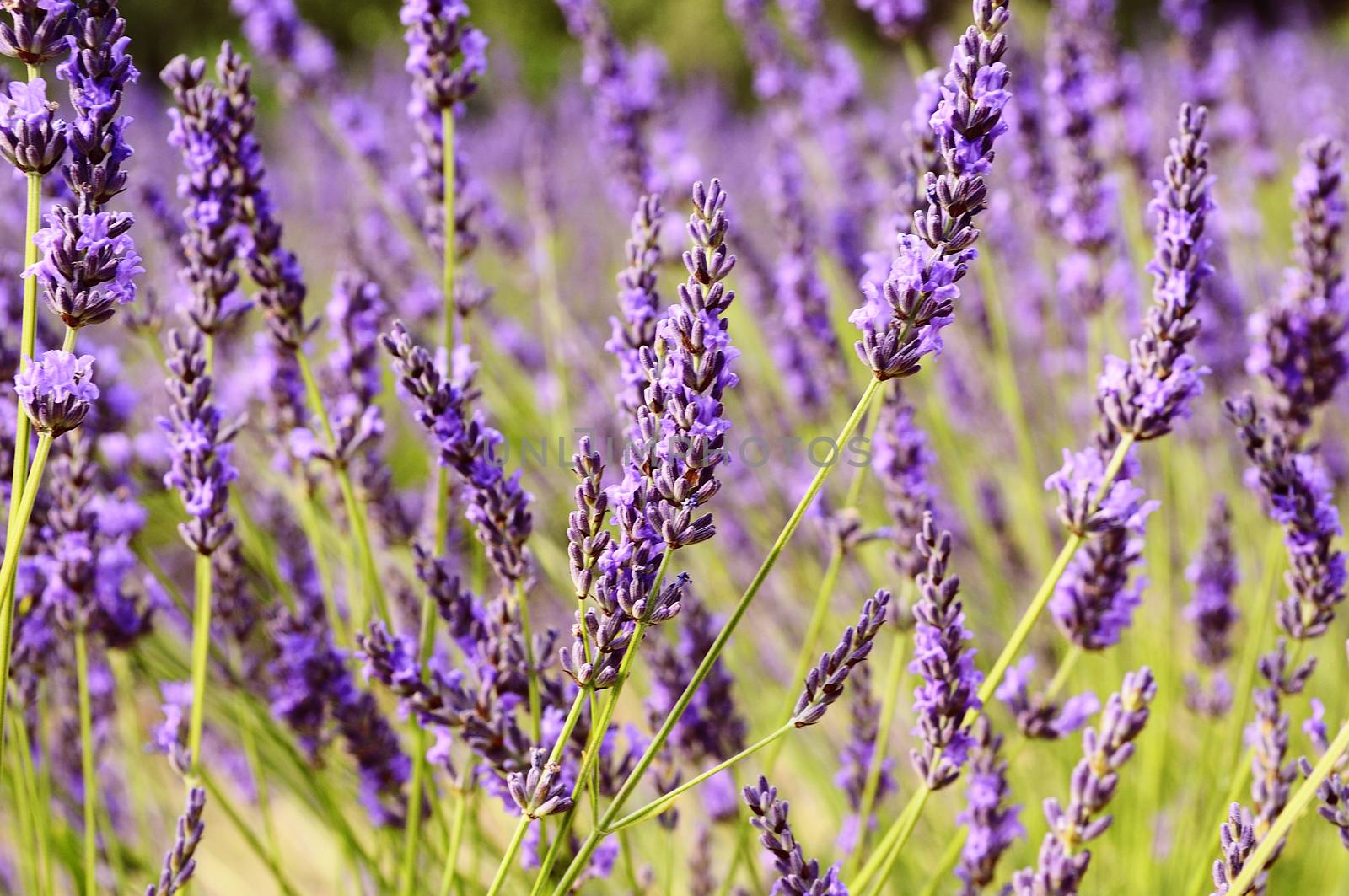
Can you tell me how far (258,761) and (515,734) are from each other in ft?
2.51

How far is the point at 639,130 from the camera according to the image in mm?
2508

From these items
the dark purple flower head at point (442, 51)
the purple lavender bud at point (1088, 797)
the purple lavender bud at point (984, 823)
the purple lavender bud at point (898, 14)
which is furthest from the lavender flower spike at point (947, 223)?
the purple lavender bud at point (898, 14)

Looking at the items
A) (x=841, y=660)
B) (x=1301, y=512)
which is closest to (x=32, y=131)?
(x=841, y=660)

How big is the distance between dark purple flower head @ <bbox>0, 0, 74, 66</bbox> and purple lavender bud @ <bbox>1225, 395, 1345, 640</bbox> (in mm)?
1291

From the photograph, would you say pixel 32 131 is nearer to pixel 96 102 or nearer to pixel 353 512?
pixel 96 102

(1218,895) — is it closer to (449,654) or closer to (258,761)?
(258,761)

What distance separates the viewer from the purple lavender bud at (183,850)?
3.61 ft

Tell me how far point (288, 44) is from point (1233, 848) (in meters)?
2.38

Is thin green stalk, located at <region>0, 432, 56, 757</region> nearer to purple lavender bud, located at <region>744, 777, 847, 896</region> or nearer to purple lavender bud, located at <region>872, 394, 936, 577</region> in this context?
purple lavender bud, located at <region>744, 777, 847, 896</region>

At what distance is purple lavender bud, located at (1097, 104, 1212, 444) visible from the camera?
1180 mm

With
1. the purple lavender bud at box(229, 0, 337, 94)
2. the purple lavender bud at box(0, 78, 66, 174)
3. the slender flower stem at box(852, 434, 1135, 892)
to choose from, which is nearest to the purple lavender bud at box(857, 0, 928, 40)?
the purple lavender bud at box(229, 0, 337, 94)

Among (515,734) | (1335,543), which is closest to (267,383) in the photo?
(515,734)

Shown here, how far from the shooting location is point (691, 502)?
0.97m

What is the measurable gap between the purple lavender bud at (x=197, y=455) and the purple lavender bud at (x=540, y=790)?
0.50m
